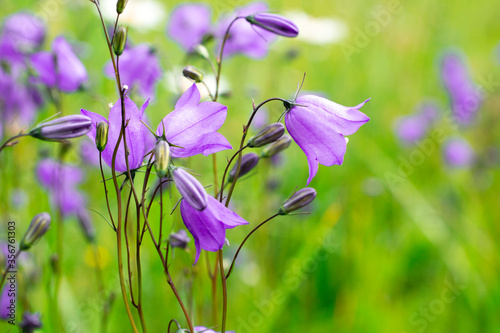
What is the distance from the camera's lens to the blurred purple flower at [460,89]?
4000mm

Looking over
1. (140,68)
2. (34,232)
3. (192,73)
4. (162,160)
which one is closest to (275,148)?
(192,73)

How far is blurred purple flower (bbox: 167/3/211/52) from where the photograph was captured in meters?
2.77

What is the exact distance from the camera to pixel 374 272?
108 inches

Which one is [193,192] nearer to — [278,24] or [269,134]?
[269,134]

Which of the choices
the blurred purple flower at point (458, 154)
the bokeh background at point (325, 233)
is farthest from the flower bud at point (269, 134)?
the blurred purple flower at point (458, 154)

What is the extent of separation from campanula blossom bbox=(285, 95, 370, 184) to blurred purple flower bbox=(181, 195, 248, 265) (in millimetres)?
279

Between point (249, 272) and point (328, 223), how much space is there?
68cm

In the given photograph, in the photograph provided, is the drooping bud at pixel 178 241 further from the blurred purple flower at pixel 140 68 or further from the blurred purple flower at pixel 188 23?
the blurred purple flower at pixel 188 23

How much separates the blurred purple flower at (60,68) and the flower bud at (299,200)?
1.15 metres

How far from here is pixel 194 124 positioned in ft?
3.84

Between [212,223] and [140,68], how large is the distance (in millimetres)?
1335

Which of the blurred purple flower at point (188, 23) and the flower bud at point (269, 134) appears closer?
the flower bud at point (269, 134)

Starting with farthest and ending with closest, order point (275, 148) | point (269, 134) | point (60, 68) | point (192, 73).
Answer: point (60, 68) < point (275, 148) < point (192, 73) < point (269, 134)

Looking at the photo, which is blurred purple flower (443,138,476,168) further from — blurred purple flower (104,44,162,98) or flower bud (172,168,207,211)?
flower bud (172,168,207,211)
